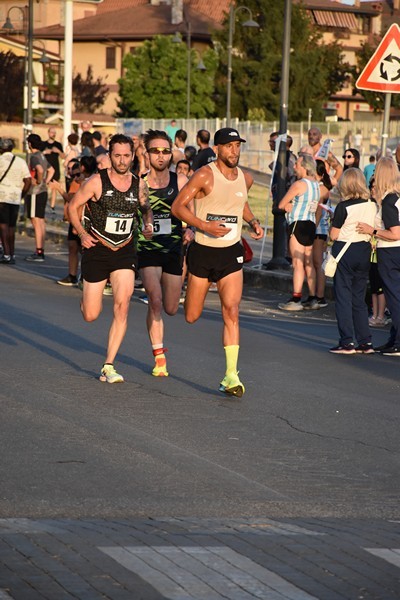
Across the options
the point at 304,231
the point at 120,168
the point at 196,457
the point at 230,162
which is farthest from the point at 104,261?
the point at 304,231

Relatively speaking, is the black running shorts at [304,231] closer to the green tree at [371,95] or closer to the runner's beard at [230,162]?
the runner's beard at [230,162]

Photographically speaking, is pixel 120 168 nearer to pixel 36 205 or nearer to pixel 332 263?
pixel 332 263

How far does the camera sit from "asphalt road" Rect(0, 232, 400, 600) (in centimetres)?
597

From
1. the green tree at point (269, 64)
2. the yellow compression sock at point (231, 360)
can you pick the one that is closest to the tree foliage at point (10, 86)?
the green tree at point (269, 64)

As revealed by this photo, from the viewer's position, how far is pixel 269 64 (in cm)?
8994

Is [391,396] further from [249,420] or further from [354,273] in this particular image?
[354,273]

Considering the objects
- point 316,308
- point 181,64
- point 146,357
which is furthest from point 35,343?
point 181,64

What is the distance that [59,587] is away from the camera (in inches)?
215

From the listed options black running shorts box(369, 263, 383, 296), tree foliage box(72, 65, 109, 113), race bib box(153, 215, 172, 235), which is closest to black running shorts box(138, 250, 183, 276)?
race bib box(153, 215, 172, 235)

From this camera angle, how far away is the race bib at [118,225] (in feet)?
36.9

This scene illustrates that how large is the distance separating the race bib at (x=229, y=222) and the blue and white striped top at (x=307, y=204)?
651cm

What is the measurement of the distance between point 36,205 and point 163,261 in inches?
454

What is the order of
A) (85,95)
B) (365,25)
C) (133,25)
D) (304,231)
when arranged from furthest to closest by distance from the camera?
1. (365,25)
2. (133,25)
3. (85,95)
4. (304,231)

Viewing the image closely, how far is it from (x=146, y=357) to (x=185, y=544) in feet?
22.1
